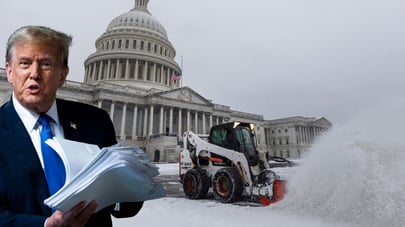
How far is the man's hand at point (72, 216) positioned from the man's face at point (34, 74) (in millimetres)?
830

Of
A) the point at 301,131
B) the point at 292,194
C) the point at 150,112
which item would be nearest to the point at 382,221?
the point at 292,194

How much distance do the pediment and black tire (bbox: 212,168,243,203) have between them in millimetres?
41962

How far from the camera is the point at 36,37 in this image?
1.71 m

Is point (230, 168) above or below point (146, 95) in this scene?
below

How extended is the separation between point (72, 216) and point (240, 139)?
793 cm

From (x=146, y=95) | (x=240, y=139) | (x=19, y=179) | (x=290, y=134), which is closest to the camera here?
(x=19, y=179)

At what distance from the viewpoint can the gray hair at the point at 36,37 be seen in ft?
5.58

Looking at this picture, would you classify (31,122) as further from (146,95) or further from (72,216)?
(146,95)

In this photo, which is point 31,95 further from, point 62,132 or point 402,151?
point 402,151

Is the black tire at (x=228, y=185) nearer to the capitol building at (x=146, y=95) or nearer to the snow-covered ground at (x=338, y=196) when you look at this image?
the snow-covered ground at (x=338, y=196)

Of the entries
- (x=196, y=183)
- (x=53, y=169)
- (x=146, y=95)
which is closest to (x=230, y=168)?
(x=196, y=183)

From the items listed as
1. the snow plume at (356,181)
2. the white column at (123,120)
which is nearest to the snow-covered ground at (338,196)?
the snow plume at (356,181)

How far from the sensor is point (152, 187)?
1.74 meters

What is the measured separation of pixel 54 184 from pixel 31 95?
67 centimetres
